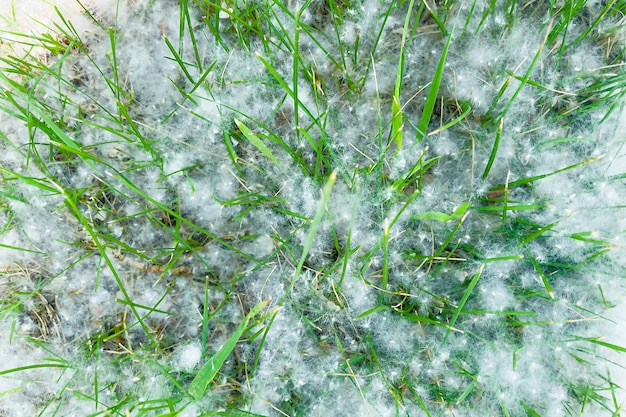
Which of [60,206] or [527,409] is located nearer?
[527,409]

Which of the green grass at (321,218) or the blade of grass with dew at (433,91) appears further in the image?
the green grass at (321,218)

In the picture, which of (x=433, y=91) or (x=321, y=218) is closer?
(x=433, y=91)

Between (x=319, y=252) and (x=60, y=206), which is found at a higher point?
(x=60, y=206)

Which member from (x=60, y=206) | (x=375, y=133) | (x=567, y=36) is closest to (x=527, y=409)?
(x=375, y=133)

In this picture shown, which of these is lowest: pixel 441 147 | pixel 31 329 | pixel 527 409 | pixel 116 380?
pixel 527 409

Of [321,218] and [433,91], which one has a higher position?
[433,91]

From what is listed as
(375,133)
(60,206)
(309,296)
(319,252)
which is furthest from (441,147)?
(60,206)

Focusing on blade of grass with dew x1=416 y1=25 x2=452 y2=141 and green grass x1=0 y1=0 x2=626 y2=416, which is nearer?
blade of grass with dew x1=416 y1=25 x2=452 y2=141

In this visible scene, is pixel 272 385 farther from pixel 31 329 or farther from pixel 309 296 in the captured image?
pixel 31 329
